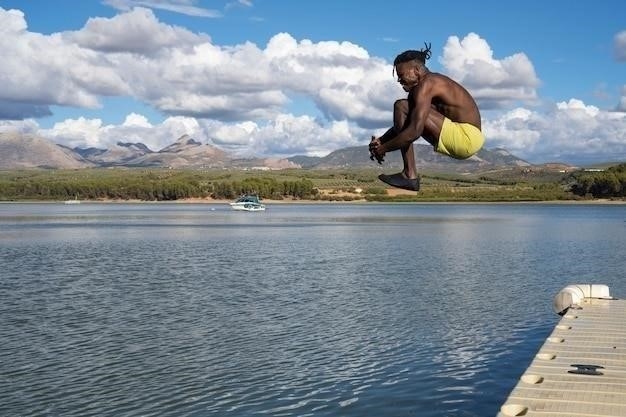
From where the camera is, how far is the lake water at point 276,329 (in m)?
22.7

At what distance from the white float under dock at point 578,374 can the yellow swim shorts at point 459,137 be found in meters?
8.51

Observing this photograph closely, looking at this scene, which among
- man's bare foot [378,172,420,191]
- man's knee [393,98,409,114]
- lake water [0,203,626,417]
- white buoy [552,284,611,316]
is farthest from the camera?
white buoy [552,284,611,316]

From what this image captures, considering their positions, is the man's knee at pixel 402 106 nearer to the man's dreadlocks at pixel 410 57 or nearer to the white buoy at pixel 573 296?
the man's dreadlocks at pixel 410 57

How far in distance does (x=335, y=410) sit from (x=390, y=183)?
16117mm

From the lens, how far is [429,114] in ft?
19.4

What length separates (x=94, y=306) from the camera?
3909 centimetres

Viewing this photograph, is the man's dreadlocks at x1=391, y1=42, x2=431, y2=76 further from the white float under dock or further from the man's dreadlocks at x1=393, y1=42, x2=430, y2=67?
the white float under dock

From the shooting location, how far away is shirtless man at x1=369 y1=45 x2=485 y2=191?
577 cm

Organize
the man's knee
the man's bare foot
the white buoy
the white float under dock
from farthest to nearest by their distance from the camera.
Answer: the white buoy → the white float under dock → the man's bare foot → the man's knee

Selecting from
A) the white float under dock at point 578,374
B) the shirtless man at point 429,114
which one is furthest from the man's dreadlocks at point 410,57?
the white float under dock at point 578,374

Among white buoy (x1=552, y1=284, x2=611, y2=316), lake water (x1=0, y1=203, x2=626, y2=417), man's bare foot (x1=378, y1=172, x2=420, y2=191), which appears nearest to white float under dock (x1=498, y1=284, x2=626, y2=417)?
white buoy (x1=552, y1=284, x2=611, y2=316)

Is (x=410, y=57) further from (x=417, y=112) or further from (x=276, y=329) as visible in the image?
(x=276, y=329)

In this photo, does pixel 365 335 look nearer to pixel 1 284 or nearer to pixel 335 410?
pixel 335 410

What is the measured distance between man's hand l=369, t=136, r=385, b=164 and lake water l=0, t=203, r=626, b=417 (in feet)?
53.1
